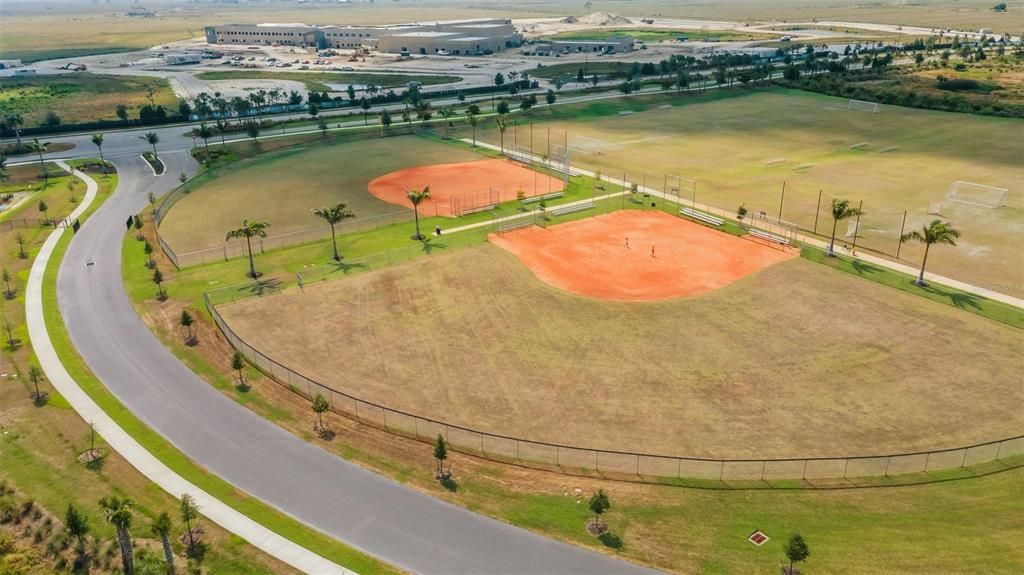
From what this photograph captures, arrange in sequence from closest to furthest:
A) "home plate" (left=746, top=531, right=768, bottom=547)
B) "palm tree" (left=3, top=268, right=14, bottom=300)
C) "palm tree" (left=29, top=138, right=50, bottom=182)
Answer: "home plate" (left=746, top=531, right=768, bottom=547) → "palm tree" (left=3, top=268, right=14, bottom=300) → "palm tree" (left=29, top=138, right=50, bottom=182)

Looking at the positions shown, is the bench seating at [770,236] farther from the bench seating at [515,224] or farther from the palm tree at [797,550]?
the palm tree at [797,550]

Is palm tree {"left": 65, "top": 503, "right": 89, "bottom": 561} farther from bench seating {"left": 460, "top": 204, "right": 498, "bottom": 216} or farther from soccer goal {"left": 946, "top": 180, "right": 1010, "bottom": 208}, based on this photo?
soccer goal {"left": 946, "top": 180, "right": 1010, "bottom": 208}

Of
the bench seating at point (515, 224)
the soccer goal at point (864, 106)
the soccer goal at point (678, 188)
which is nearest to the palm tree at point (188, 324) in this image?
the bench seating at point (515, 224)

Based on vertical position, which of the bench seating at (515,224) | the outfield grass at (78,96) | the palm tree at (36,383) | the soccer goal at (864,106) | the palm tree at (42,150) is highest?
the outfield grass at (78,96)

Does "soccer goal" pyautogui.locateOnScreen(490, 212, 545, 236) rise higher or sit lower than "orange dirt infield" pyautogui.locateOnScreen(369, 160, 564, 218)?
lower

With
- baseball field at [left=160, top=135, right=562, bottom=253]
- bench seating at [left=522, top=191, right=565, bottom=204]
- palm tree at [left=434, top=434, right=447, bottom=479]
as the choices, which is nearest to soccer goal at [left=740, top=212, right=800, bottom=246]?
bench seating at [left=522, top=191, right=565, bottom=204]

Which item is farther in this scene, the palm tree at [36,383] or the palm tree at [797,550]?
the palm tree at [36,383]

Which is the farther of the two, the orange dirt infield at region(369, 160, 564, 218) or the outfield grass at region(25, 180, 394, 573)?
the orange dirt infield at region(369, 160, 564, 218)
